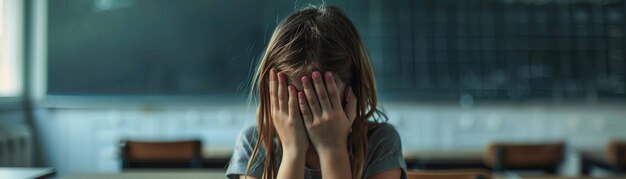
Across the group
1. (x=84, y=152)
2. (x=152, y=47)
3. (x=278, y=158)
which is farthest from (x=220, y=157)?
(x=278, y=158)

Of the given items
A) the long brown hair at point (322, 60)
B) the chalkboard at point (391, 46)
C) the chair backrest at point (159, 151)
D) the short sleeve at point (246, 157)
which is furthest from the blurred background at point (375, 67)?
the long brown hair at point (322, 60)

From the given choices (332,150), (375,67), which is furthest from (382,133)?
(375,67)

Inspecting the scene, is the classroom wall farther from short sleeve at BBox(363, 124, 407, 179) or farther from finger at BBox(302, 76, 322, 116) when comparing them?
finger at BBox(302, 76, 322, 116)

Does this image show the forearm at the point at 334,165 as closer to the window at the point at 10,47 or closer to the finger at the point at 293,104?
the finger at the point at 293,104

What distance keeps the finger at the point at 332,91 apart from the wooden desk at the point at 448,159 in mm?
1908

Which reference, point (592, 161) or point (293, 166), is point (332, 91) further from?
point (592, 161)

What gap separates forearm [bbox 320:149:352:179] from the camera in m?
1.10

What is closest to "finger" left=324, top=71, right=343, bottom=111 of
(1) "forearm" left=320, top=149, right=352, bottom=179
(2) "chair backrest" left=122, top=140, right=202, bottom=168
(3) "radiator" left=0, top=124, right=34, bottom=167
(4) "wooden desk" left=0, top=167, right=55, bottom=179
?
(1) "forearm" left=320, top=149, right=352, bottom=179

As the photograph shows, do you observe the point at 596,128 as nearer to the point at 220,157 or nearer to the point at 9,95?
the point at 220,157

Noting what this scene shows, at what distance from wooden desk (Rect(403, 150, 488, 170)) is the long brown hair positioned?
70.7 inches

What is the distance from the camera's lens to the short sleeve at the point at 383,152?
1.18 m

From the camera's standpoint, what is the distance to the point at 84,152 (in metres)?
3.64

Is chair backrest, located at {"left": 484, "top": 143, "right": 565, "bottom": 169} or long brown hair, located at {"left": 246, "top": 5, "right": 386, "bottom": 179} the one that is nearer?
long brown hair, located at {"left": 246, "top": 5, "right": 386, "bottom": 179}

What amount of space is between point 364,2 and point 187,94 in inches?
51.4
